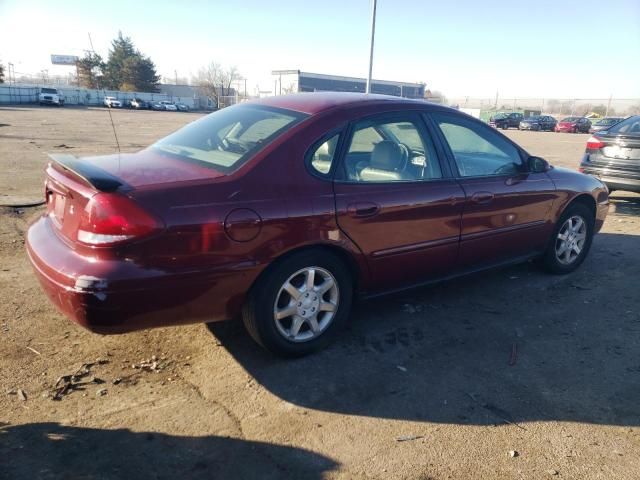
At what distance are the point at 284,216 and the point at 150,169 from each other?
0.87m

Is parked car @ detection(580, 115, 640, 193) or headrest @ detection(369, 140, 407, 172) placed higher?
headrest @ detection(369, 140, 407, 172)

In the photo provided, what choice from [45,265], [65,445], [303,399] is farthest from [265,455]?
[45,265]

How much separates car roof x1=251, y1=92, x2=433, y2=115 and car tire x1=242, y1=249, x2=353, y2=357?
1.06 meters

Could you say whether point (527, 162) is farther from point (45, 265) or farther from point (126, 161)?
point (45, 265)

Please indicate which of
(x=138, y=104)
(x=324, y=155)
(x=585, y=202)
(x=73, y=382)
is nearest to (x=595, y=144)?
(x=585, y=202)

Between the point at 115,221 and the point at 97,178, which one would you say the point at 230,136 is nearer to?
the point at 97,178

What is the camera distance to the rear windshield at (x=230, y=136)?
10.6ft

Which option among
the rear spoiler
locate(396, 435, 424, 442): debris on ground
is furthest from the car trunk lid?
locate(396, 435, 424, 442): debris on ground

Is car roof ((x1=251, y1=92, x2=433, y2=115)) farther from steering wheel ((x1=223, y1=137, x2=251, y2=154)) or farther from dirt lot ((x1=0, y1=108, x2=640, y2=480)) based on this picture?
dirt lot ((x1=0, y1=108, x2=640, y2=480))

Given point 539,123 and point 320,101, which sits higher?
point 320,101

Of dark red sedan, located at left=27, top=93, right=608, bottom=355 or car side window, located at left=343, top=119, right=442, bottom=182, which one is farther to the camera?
car side window, located at left=343, top=119, right=442, bottom=182

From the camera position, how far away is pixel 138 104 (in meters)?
60.9

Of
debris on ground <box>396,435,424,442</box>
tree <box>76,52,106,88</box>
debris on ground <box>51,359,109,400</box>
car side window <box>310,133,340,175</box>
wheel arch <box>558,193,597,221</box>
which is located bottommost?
debris on ground <box>396,435,424,442</box>

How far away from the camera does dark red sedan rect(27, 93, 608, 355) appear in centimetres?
267
